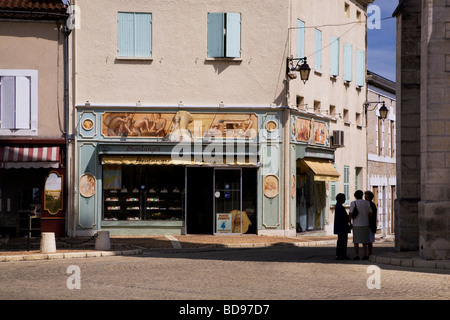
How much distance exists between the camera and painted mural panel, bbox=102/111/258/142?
29.4 m

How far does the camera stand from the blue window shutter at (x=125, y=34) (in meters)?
29.4

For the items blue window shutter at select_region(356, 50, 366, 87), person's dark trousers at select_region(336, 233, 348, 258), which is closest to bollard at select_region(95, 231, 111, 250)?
person's dark trousers at select_region(336, 233, 348, 258)

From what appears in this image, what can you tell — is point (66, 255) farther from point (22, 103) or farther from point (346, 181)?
point (346, 181)

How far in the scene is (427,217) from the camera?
60.0ft

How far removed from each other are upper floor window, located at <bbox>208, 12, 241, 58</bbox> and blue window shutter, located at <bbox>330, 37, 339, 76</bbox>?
6.20 m

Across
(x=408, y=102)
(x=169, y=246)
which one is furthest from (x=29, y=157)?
(x=408, y=102)

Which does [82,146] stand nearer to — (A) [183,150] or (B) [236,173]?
(A) [183,150]

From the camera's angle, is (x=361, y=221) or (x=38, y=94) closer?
(x=361, y=221)

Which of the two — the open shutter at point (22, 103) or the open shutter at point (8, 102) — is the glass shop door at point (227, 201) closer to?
the open shutter at point (22, 103)

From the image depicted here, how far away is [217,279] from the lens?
15133 mm

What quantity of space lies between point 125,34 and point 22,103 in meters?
4.05

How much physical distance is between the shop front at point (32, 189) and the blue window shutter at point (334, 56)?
11630 millimetres
